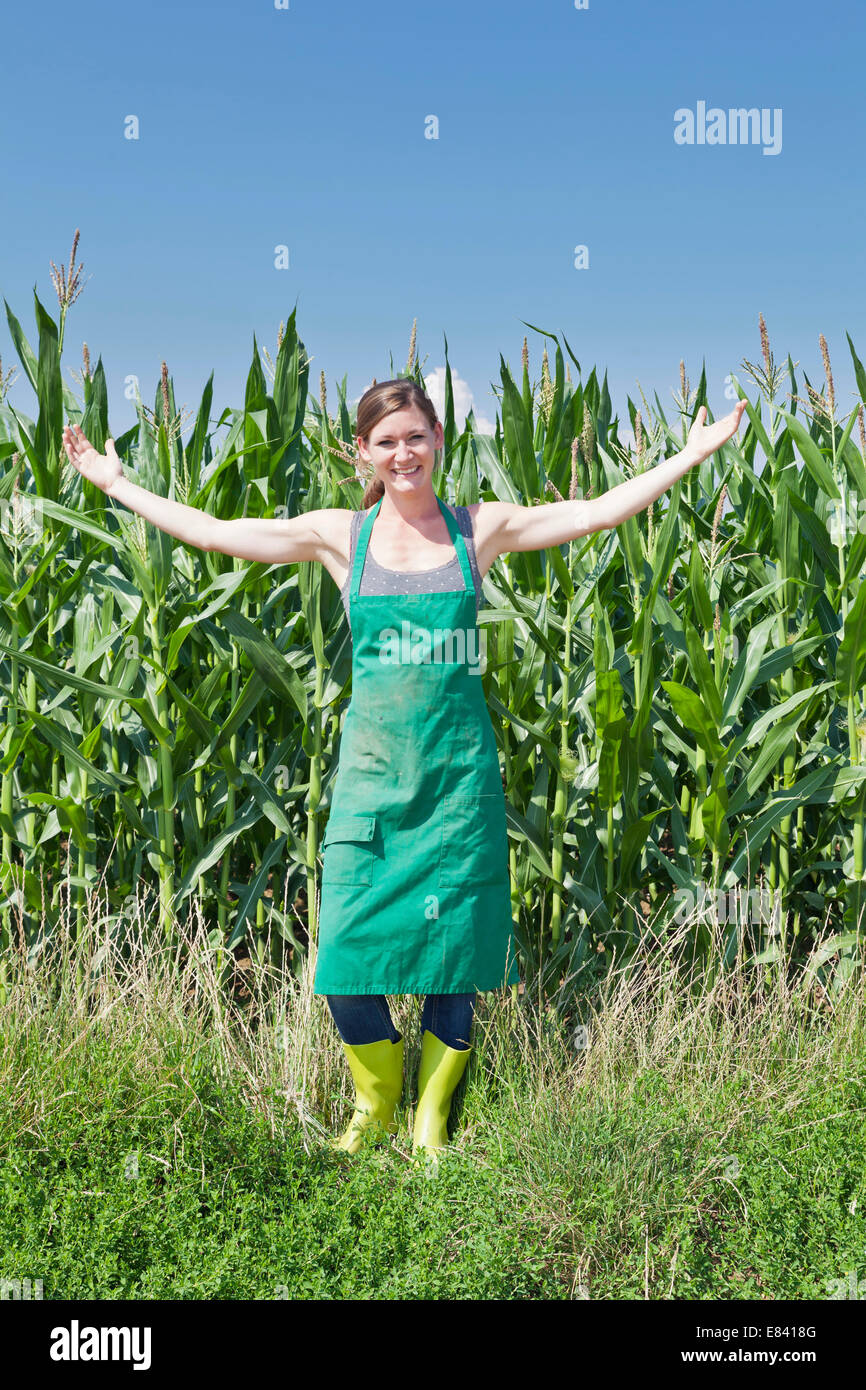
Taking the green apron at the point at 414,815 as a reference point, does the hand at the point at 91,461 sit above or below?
above

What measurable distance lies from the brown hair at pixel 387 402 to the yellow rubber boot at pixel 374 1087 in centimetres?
167

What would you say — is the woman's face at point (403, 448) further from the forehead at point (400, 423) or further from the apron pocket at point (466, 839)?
the apron pocket at point (466, 839)

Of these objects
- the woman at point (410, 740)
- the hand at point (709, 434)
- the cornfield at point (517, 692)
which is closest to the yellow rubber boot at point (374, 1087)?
the woman at point (410, 740)

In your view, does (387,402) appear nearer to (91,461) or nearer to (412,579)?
(412,579)

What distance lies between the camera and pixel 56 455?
151 inches

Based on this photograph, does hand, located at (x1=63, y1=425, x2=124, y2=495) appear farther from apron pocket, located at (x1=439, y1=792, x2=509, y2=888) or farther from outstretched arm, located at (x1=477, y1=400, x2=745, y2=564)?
apron pocket, located at (x1=439, y1=792, x2=509, y2=888)

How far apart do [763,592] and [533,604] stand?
2.70 ft

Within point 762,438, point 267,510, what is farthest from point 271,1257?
point 762,438

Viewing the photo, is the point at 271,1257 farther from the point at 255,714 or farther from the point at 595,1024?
the point at 255,714

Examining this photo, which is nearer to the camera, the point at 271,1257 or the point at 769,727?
the point at 271,1257

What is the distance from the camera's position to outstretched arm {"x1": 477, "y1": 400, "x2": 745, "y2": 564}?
280cm

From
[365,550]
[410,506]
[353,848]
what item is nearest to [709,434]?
[410,506]

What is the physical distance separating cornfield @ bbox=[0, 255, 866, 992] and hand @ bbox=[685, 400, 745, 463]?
57 cm

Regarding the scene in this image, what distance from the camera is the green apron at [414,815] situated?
9.00ft
